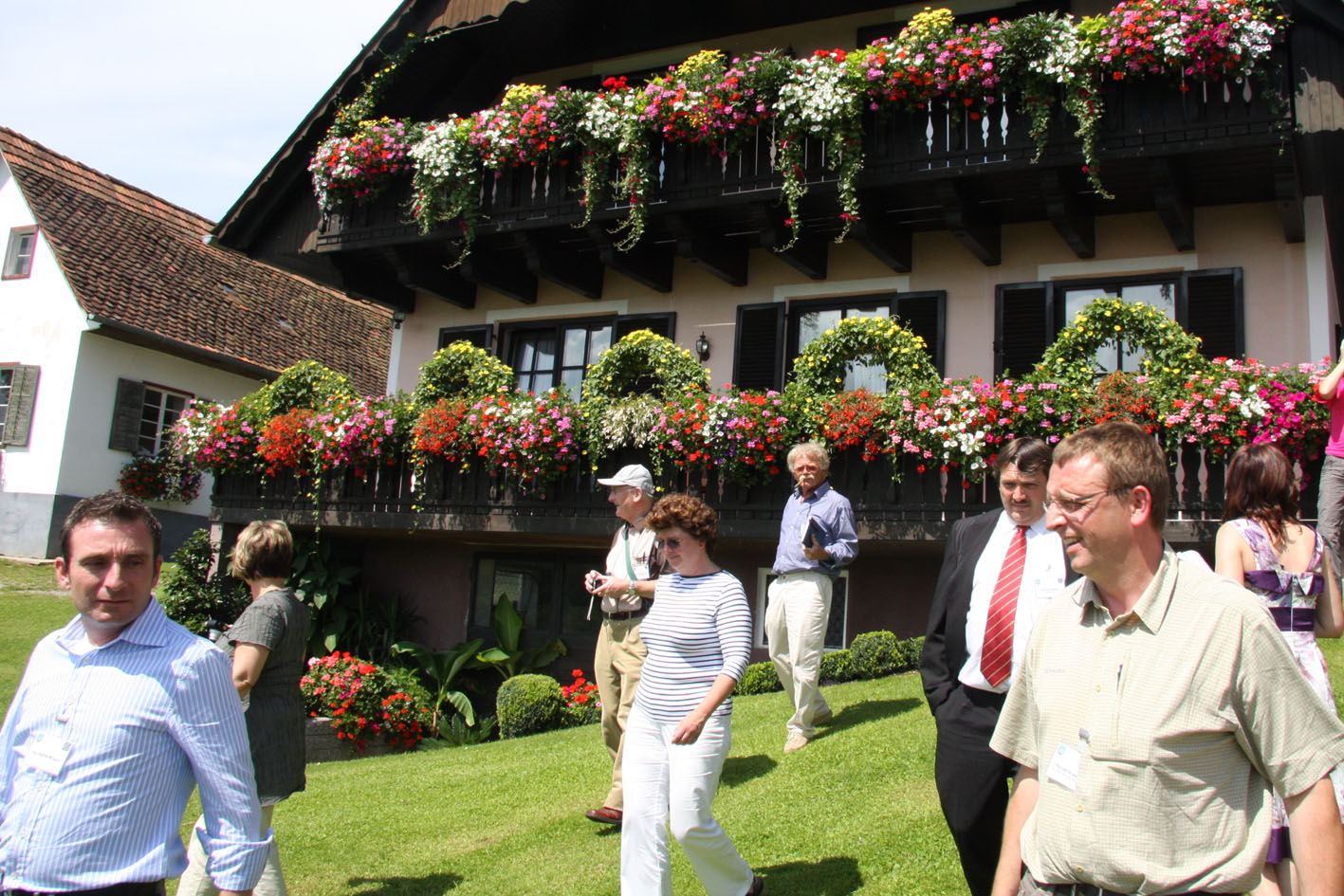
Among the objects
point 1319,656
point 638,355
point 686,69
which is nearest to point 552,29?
point 686,69

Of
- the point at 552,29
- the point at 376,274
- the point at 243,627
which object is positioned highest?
the point at 552,29

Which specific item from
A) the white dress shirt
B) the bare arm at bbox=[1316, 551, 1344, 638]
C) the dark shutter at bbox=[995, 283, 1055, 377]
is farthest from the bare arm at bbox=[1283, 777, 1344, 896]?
the dark shutter at bbox=[995, 283, 1055, 377]

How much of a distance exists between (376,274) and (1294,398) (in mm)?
10924

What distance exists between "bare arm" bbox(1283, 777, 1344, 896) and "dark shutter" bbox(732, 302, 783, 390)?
10.3 meters

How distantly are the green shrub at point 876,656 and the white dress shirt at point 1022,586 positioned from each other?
6.58 metres

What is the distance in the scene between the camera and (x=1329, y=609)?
175 inches

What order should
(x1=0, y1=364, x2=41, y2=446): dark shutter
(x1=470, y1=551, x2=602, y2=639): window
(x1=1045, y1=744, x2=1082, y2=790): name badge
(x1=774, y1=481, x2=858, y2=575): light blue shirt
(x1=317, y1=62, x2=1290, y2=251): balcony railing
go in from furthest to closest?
(x1=0, y1=364, x2=41, y2=446): dark shutter → (x1=470, y1=551, x2=602, y2=639): window → (x1=317, y1=62, x2=1290, y2=251): balcony railing → (x1=774, y1=481, x2=858, y2=575): light blue shirt → (x1=1045, y1=744, x2=1082, y2=790): name badge

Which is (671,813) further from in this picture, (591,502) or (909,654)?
(591,502)

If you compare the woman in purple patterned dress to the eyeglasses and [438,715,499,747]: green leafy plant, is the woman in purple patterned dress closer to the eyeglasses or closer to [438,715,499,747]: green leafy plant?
the eyeglasses

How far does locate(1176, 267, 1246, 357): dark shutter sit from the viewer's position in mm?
10492

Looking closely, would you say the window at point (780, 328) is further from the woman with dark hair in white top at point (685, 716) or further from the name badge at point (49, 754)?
the name badge at point (49, 754)

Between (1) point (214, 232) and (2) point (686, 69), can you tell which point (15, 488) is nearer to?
(1) point (214, 232)

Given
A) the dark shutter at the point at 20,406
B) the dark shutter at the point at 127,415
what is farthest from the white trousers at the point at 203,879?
the dark shutter at the point at 20,406

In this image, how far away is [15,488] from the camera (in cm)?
2039
